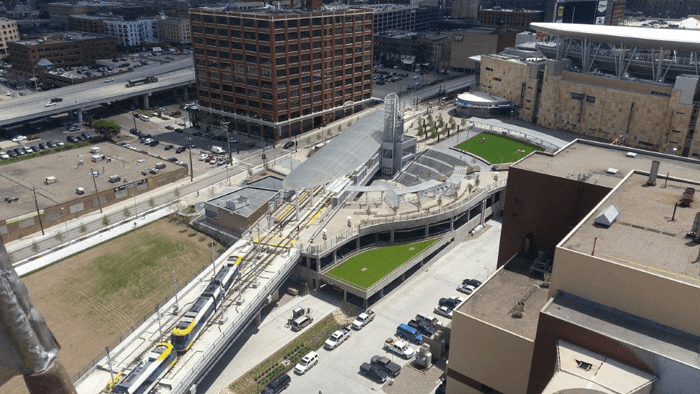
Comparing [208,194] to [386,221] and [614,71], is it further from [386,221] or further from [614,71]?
[614,71]

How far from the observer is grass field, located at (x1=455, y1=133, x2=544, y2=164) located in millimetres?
91438

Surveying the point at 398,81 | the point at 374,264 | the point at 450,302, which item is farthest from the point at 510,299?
the point at 398,81

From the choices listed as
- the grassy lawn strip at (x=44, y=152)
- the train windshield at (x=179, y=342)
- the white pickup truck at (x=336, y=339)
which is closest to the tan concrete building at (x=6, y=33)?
the grassy lawn strip at (x=44, y=152)

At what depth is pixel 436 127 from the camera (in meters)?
105

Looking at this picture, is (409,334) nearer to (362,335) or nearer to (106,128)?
(362,335)

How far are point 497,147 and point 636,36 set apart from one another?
29.6 m

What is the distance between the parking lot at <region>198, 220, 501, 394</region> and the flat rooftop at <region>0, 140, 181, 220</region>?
4294cm

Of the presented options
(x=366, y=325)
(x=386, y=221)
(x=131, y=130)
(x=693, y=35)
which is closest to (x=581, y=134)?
(x=693, y=35)

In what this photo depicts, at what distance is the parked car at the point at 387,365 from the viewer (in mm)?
48594

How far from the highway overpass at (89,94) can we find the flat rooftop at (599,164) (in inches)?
3969

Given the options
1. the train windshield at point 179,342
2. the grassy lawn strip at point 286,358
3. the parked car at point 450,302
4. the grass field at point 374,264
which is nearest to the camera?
the train windshield at point 179,342

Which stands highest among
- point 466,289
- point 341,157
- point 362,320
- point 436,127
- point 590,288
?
point 590,288

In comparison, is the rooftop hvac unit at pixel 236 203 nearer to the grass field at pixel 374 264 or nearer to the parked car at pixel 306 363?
the grass field at pixel 374 264

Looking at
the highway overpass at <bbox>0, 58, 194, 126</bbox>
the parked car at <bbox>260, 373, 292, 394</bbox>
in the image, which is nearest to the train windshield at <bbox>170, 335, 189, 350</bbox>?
the parked car at <bbox>260, 373, 292, 394</bbox>
